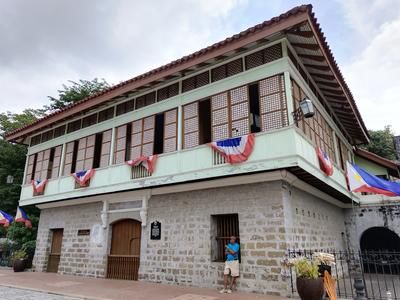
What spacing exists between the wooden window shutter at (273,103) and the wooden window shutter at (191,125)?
223cm

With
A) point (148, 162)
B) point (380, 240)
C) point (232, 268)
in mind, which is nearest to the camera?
point (232, 268)

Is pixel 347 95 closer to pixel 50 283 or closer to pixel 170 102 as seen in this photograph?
pixel 170 102

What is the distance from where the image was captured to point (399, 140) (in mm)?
17078

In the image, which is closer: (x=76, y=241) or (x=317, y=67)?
(x=317, y=67)

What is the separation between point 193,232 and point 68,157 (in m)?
7.36

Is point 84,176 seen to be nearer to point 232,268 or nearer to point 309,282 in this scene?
A: point 232,268

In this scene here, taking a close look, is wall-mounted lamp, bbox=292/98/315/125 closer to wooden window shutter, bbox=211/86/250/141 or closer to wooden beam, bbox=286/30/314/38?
wooden window shutter, bbox=211/86/250/141

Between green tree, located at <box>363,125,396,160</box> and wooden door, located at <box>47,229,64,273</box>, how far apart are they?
24940mm

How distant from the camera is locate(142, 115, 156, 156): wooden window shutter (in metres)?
10.8

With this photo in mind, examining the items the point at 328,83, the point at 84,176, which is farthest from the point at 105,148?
the point at 328,83

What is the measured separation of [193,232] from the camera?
9508 millimetres

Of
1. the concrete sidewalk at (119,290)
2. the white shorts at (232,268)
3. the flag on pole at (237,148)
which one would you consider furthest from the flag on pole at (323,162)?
the concrete sidewalk at (119,290)

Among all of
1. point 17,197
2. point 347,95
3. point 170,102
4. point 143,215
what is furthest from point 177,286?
point 17,197

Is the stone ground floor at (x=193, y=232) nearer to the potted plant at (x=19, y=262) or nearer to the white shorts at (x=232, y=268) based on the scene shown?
the white shorts at (x=232, y=268)
